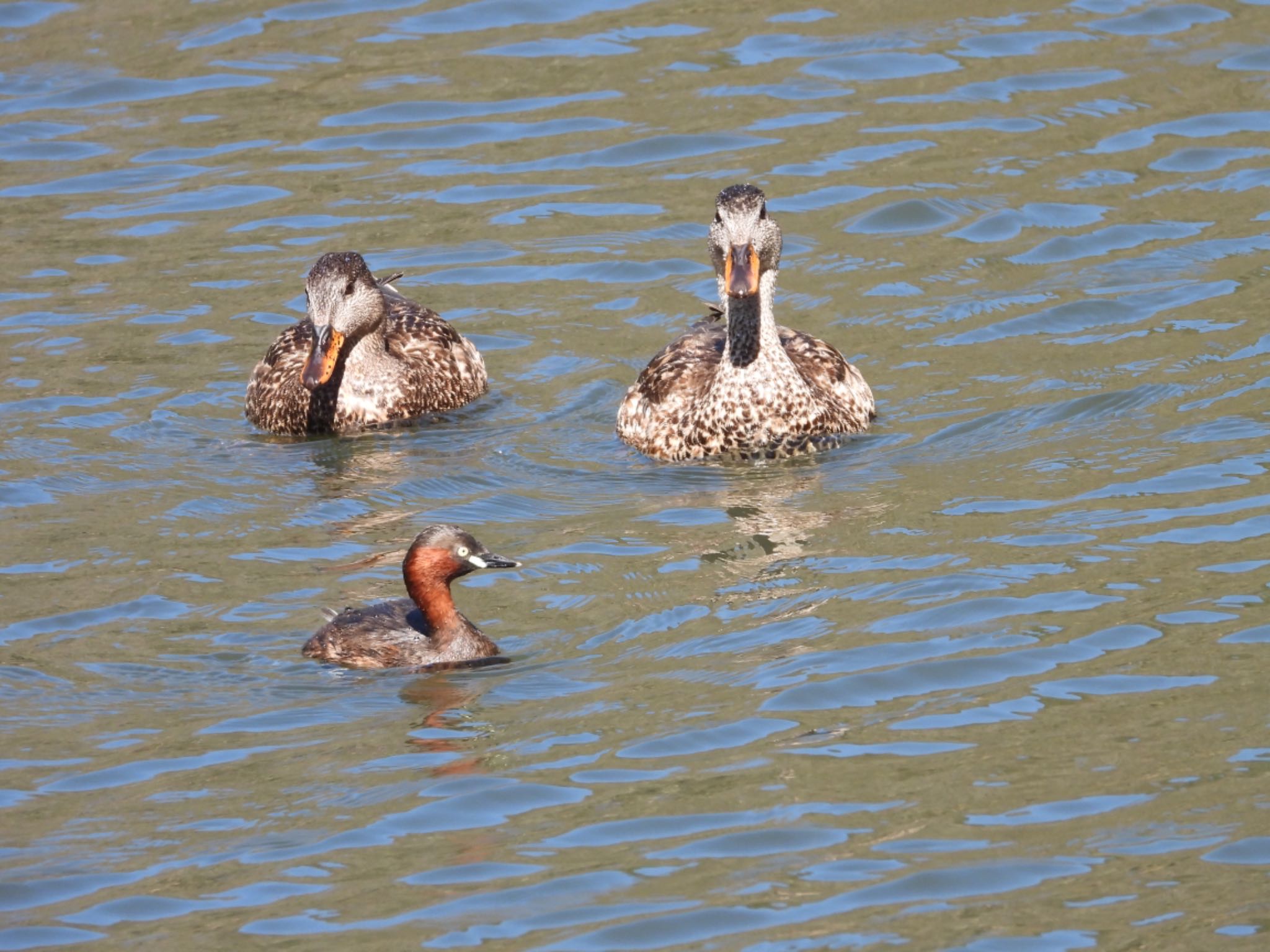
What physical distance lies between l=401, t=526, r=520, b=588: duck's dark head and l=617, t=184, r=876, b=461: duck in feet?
10.8

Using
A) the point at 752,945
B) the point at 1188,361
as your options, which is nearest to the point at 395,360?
the point at 1188,361

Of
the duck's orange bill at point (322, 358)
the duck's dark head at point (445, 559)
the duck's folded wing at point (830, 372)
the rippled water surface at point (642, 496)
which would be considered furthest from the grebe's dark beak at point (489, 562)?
the duck's folded wing at point (830, 372)

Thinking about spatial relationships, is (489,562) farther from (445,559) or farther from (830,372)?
(830,372)

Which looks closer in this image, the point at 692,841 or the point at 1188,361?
the point at 692,841

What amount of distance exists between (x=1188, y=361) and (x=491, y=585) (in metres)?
4.78

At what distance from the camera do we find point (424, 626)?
963cm

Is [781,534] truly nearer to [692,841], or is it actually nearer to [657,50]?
[692,841]

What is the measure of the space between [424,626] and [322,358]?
3790mm

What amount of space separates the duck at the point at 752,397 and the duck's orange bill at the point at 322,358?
1805 millimetres

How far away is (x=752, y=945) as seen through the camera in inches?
273

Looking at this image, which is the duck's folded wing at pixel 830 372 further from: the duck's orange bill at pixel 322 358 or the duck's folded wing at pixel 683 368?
the duck's orange bill at pixel 322 358

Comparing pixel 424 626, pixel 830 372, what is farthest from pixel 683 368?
pixel 424 626

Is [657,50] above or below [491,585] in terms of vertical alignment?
above

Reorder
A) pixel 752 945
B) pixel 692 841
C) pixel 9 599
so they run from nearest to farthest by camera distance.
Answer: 1. pixel 752 945
2. pixel 692 841
3. pixel 9 599
